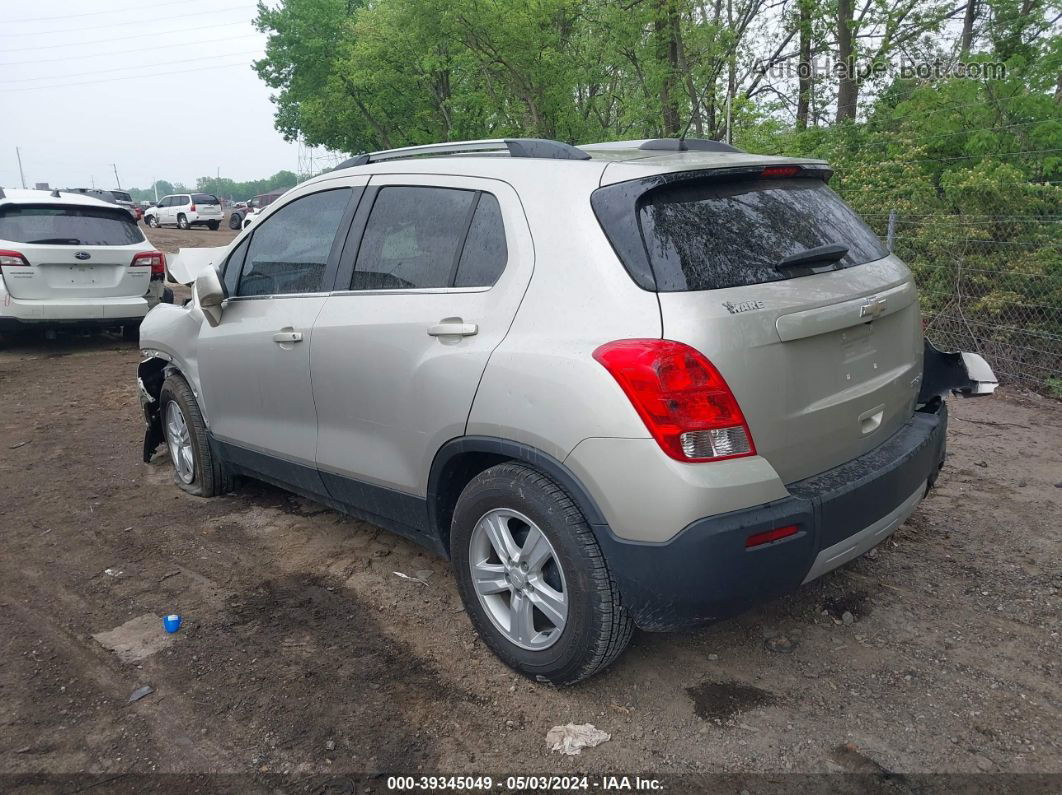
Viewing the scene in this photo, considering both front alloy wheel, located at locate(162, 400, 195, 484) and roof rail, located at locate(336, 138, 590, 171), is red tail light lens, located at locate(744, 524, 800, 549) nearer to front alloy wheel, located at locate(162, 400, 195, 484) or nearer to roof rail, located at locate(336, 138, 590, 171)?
roof rail, located at locate(336, 138, 590, 171)

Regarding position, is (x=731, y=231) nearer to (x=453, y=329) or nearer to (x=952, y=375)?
(x=453, y=329)

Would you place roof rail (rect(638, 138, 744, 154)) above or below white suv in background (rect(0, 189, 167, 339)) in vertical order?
above

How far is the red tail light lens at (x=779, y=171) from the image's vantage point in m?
2.95

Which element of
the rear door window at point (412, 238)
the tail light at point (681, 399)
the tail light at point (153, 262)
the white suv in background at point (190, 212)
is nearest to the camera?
the tail light at point (681, 399)

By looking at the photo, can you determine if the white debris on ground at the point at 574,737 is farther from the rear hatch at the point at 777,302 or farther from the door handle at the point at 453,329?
the door handle at the point at 453,329

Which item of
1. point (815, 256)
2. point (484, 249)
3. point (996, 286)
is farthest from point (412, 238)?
point (996, 286)

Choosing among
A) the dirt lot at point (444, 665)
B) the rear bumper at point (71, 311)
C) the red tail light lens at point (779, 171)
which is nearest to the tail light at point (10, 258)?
the rear bumper at point (71, 311)

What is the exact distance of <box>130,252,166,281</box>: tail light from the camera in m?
9.41

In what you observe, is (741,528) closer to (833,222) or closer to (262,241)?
(833,222)

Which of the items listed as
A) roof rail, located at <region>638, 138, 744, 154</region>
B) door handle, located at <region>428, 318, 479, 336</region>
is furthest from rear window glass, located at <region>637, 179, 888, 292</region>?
door handle, located at <region>428, 318, 479, 336</region>

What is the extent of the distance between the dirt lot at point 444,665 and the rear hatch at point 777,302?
844mm

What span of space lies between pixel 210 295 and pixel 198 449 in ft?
3.44

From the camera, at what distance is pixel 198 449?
15.6 ft

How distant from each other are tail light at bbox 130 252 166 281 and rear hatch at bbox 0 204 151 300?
5 centimetres
